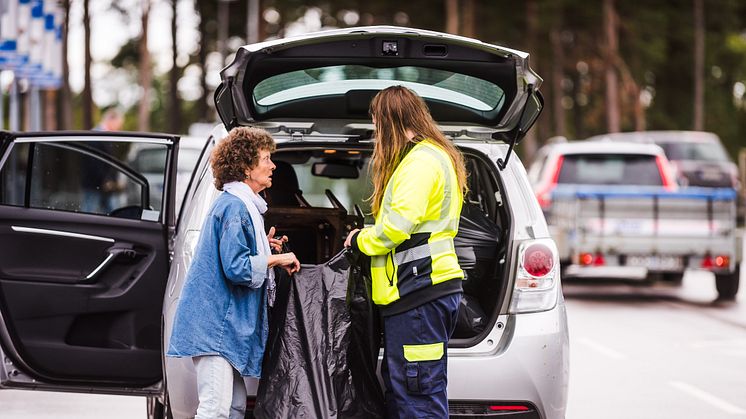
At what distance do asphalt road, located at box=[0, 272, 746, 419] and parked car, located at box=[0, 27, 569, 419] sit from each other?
1.59m

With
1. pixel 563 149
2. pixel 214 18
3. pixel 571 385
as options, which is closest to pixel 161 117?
pixel 214 18

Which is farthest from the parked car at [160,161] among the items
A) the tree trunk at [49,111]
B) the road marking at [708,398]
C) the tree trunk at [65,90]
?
the tree trunk at [65,90]

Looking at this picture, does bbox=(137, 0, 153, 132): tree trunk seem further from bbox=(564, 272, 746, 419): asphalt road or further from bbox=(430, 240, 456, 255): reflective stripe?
bbox=(430, 240, 456, 255): reflective stripe

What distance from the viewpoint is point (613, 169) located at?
1648cm

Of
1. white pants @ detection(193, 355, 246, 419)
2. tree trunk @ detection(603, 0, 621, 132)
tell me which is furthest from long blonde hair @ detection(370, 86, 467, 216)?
tree trunk @ detection(603, 0, 621, 132)

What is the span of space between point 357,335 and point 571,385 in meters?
3.85

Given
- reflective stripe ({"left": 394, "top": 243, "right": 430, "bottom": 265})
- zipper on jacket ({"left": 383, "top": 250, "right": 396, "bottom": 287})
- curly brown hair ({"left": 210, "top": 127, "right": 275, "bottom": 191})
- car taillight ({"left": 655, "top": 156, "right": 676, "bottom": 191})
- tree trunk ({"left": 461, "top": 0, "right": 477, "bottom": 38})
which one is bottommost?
car taillight ({"left": 655, "top": 156, "right": 676, "bottom": 191})

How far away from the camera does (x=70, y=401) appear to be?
8133 mm

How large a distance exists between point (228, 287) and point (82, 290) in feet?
4.22

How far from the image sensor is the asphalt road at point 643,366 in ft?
25.7

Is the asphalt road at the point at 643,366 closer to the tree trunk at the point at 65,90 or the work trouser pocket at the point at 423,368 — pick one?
the work trouser pocket at the point at 423,368

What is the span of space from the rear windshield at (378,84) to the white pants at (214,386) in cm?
137

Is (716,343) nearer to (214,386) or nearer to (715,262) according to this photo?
(715,262)

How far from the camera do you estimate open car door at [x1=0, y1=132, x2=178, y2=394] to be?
6.02m
